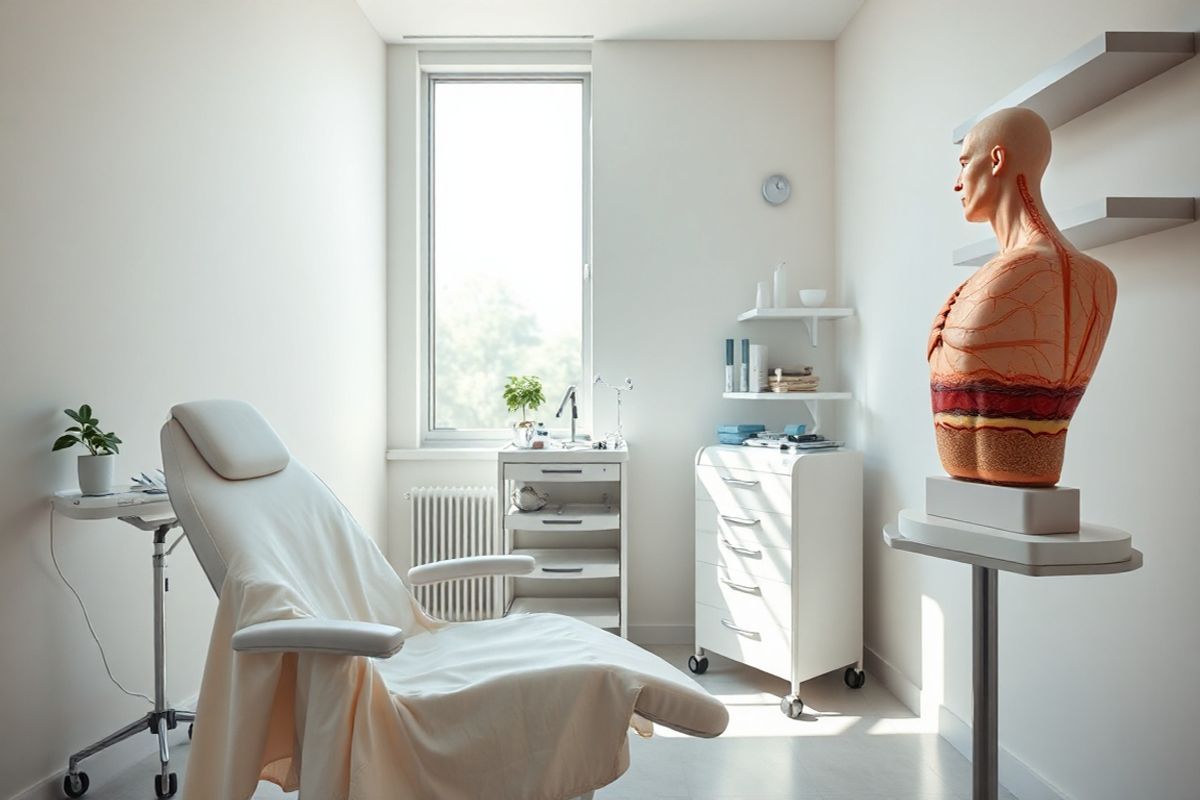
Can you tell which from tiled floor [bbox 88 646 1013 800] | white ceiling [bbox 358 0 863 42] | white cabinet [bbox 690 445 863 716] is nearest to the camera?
tiled floor [bbox 88 646 1013 800]

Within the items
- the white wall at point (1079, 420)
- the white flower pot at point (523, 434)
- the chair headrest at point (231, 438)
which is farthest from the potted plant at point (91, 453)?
the white wall at point (1079, 420)

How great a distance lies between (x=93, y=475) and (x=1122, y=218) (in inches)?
89.4

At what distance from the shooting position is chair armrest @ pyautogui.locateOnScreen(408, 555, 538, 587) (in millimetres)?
1972

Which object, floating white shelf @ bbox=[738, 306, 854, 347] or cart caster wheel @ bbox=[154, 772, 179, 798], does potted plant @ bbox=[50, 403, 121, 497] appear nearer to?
cart caster wheel @ bbox=[154, 772, 179, 798]

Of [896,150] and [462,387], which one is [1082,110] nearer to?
[896,150]

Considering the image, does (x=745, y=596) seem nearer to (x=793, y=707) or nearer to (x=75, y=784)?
(x=793, y=707)

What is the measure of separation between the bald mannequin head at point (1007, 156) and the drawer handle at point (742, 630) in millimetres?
1946

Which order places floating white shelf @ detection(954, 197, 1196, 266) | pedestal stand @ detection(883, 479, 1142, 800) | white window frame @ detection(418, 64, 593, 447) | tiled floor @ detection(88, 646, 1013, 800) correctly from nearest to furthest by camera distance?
1. pedestal stand @ detection(883, 479, 1142, 800)
2. floating white shelf @ detection(954, 197, 1196, 266)
3. tiled floor @ detection(88, 646, 1013, 800)
4. white window frame @ detection(418, 64, 593, 447)

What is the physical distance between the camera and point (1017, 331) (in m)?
1.29

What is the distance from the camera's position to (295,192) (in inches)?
113

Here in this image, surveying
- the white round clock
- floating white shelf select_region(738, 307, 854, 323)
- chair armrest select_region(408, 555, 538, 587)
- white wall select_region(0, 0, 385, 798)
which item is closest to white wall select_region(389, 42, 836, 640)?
the white round clock

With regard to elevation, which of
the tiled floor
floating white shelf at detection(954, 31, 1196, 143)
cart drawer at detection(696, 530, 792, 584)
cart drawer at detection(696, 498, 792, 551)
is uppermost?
floating white shelf at detection(954, 31, 1196, 143)

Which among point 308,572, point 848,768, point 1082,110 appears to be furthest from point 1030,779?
point 308,572

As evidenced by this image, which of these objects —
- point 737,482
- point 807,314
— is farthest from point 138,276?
point 807,314
